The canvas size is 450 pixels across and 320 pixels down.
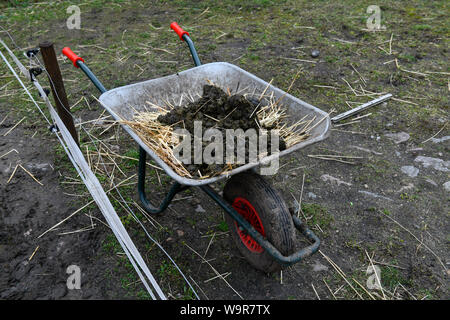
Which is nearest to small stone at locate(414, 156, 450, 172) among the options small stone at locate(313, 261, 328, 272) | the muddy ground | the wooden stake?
the muddy ground

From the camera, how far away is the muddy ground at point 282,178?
2.43m

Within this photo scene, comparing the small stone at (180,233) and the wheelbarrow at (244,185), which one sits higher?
the wheelbarrow at (244,185)

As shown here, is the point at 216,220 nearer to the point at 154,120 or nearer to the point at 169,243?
the point at 169,243

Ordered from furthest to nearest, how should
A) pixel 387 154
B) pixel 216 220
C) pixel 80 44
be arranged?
pixel 80 44 < pixel 387 154 < pixel 216 220

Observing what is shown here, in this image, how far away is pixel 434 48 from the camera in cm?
483

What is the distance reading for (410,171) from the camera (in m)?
3.19

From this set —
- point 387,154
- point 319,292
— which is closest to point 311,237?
point 319,292

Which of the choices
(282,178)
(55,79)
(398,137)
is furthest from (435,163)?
(55,79)

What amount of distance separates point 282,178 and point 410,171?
1.04 m

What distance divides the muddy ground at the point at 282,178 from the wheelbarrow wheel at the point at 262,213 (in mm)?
158

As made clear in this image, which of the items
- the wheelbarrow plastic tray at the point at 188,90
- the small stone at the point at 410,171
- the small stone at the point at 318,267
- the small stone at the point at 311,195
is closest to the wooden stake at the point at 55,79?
the wheelbarrow plastic tray at the point at 188,90

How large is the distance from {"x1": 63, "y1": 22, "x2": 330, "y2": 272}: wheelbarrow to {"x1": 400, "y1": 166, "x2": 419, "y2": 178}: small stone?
1.33m

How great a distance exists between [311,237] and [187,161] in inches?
31.5

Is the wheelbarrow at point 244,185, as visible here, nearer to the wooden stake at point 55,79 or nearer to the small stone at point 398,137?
the wooden stake at point 55,79
